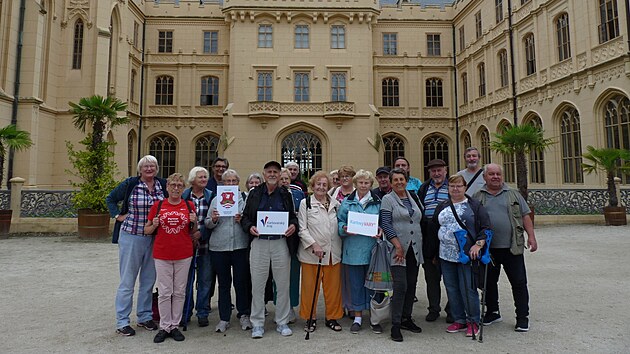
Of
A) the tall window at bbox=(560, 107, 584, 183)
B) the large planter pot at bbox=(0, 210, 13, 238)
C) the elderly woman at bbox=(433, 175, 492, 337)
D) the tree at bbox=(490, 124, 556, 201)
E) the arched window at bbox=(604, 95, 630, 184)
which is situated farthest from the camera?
the tall window at bbox=(560, 107, 584, 183)

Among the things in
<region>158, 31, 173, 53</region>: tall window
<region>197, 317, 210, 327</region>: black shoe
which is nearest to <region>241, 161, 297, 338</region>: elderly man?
<region>197, 317, 210, 327</region>: black shoe

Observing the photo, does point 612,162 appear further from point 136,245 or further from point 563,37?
point 136,245

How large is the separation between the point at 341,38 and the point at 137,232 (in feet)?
65.8

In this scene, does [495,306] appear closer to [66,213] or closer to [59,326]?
[59,326]

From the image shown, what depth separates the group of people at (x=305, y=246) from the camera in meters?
3.74

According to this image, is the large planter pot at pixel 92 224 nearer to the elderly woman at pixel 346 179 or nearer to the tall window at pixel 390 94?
the elderly woman at pixel 346 179

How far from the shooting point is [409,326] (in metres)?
3.86

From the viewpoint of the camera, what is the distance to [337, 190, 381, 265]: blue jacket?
3.95m

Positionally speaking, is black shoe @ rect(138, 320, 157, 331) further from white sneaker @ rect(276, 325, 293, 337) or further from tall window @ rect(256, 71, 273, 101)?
tall window @ rect(256, 71, 273, 101)

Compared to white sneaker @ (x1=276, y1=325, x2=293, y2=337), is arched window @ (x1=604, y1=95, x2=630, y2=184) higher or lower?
higher

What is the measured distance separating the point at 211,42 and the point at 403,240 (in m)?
23.1

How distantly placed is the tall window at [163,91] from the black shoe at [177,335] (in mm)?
21972

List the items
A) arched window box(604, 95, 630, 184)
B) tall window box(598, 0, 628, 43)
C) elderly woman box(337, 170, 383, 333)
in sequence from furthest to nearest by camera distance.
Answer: tall window box(598, 0, 628, 43)
arched window box(604, 95, 630, 184)
elderly woman box(337, 170, 383, 333)

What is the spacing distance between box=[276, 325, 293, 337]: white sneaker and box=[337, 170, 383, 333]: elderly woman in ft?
2.22
